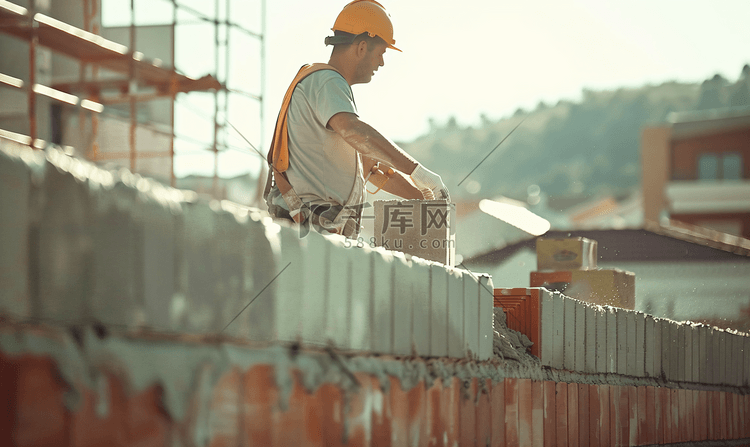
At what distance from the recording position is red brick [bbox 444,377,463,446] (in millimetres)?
3640

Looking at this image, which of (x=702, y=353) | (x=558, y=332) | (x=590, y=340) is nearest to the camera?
(x=558, y=332)

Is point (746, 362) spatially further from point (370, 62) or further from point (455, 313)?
point (370, 62)

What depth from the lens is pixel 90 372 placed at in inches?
78.7

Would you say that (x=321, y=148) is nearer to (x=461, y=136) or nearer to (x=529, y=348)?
(x=529, y=348)

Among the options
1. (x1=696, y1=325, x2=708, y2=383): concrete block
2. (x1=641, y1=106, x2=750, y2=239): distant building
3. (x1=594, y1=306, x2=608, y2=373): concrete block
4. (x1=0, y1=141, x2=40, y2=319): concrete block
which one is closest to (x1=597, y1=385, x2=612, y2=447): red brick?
(x1=594, y1=306, x2=608, y2=373): concrete block

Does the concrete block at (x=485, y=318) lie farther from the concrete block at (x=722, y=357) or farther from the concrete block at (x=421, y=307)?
the concrete block at (x=722, y=357)

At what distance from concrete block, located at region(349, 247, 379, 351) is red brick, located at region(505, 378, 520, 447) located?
1.55 meters

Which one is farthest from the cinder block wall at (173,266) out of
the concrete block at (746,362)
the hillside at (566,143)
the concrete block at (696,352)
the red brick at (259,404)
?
the hillside at (566,143)

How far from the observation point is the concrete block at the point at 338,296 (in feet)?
9.39

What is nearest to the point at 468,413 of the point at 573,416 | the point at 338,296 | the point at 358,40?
the point at 338,296

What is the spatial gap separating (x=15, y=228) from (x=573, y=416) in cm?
407

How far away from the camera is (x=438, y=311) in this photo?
359cm

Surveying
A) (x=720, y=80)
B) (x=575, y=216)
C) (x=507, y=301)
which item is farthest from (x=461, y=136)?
(x=507, y=301)

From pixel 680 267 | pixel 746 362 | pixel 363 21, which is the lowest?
pixel 746 362
